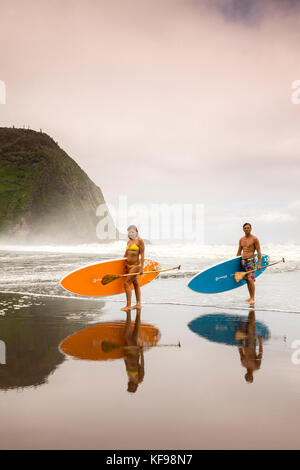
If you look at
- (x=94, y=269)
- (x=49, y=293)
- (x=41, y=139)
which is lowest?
(x=49, y=293)

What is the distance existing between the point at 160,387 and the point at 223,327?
9.97ft

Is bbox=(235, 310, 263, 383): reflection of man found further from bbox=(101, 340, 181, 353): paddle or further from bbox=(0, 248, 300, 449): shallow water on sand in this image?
bbox=(101, 340, 181, 353): paddle

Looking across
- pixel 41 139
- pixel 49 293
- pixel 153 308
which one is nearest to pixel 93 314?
pixel 153 308

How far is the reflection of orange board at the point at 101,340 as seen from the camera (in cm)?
477

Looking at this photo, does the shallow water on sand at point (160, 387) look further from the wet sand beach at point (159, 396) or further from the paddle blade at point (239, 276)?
the paddle blade at point (239, 276)

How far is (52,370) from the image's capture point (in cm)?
412

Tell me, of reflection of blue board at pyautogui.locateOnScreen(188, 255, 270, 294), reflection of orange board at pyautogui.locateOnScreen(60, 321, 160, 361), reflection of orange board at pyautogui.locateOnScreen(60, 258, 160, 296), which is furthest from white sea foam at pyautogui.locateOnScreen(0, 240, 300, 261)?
reflection of orange board at pyautogui.locateOnScreen(60, 321, 160, 361)

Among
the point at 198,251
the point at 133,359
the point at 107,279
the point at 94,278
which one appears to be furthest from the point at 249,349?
the point at 198,251

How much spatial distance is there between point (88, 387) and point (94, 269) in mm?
5591

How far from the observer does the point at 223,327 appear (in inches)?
255

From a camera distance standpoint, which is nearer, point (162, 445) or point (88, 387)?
point (162, 445)
